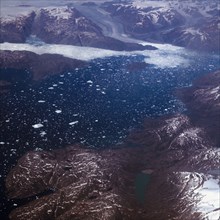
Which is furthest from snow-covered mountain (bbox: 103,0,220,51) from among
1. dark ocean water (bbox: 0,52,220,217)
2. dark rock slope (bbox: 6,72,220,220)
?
dark rock slope (bbox: 6,72,220,220)

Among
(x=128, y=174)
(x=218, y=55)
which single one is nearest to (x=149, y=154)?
(x=128, y=174)

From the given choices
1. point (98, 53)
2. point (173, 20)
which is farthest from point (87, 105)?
point (173, 20)

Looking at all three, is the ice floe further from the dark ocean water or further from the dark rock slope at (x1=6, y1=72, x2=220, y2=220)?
the dark rock slope at (x1=6, y1=72, x2=220, y2=220)

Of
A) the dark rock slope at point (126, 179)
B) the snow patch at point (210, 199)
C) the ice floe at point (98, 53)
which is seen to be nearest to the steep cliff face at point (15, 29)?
the ice floe at point (98, 53)

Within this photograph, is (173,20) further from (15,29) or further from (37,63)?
(37,63)

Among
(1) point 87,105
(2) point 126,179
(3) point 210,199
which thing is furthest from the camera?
(1) point 87,105

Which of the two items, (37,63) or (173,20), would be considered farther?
(173,20)
